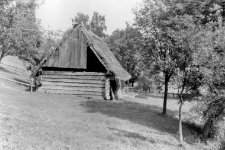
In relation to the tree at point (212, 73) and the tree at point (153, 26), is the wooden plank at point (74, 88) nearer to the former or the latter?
the tree at point (153, 26)

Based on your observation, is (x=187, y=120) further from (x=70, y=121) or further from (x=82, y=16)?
(x=82, y=16)

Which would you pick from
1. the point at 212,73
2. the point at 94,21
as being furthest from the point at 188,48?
Result: the point at 94,21

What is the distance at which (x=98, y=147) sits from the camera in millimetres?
9695

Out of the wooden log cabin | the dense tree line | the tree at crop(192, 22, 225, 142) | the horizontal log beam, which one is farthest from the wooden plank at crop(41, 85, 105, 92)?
the tree at crop(192, 22, 225, 142)

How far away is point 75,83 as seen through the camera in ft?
81.7

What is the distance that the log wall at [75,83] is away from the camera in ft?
79.8

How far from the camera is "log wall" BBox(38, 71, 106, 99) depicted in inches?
957

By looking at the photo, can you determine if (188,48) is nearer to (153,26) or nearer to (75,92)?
(153,26)

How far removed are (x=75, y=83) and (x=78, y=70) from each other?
150 centimetres

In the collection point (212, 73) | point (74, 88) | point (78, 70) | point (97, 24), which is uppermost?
point (97, 24)

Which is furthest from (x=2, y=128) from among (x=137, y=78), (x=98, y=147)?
(x=137, y=78)

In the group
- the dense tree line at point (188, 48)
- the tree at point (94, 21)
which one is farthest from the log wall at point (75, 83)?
the tree at point (94, 21)

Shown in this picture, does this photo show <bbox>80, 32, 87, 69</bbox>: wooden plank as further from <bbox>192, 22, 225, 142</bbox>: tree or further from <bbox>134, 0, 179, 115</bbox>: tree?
<bbox>192, 22, 225, 142</bbox>: tree

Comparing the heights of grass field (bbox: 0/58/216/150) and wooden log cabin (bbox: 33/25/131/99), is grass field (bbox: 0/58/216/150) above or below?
below
